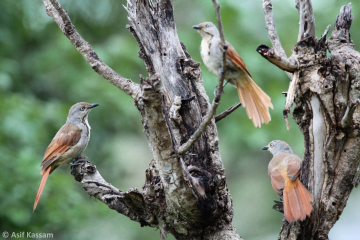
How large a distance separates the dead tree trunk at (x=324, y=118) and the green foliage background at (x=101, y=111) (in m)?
3.60

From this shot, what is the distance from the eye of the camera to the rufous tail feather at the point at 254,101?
456cm

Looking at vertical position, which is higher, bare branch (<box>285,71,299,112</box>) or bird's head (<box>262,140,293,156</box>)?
bird's head (<box>262,140,293,156</box>)

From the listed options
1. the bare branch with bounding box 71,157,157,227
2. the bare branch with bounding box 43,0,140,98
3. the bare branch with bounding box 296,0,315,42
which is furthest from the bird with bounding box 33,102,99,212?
the bare branch with bounding box 296,0,315,42

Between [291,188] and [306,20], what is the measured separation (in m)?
1.58

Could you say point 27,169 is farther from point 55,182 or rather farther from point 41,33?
point 41,33

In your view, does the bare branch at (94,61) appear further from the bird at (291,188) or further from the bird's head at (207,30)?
the bird at (291,188)

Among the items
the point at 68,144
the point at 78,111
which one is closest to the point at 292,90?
the point at 68,144

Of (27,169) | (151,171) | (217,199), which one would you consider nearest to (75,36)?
(151,171)

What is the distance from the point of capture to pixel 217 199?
391 centimetres

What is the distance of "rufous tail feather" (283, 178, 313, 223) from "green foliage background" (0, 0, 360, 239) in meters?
3.75

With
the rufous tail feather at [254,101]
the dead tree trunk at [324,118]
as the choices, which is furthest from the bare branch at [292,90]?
the rufous tail feather at [254,101]

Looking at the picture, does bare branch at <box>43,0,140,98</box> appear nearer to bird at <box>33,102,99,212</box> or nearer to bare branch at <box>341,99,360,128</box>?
bare branch at <box>341,99,360,128</box>

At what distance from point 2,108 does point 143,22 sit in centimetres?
382

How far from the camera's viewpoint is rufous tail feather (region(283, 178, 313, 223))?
3689mm
